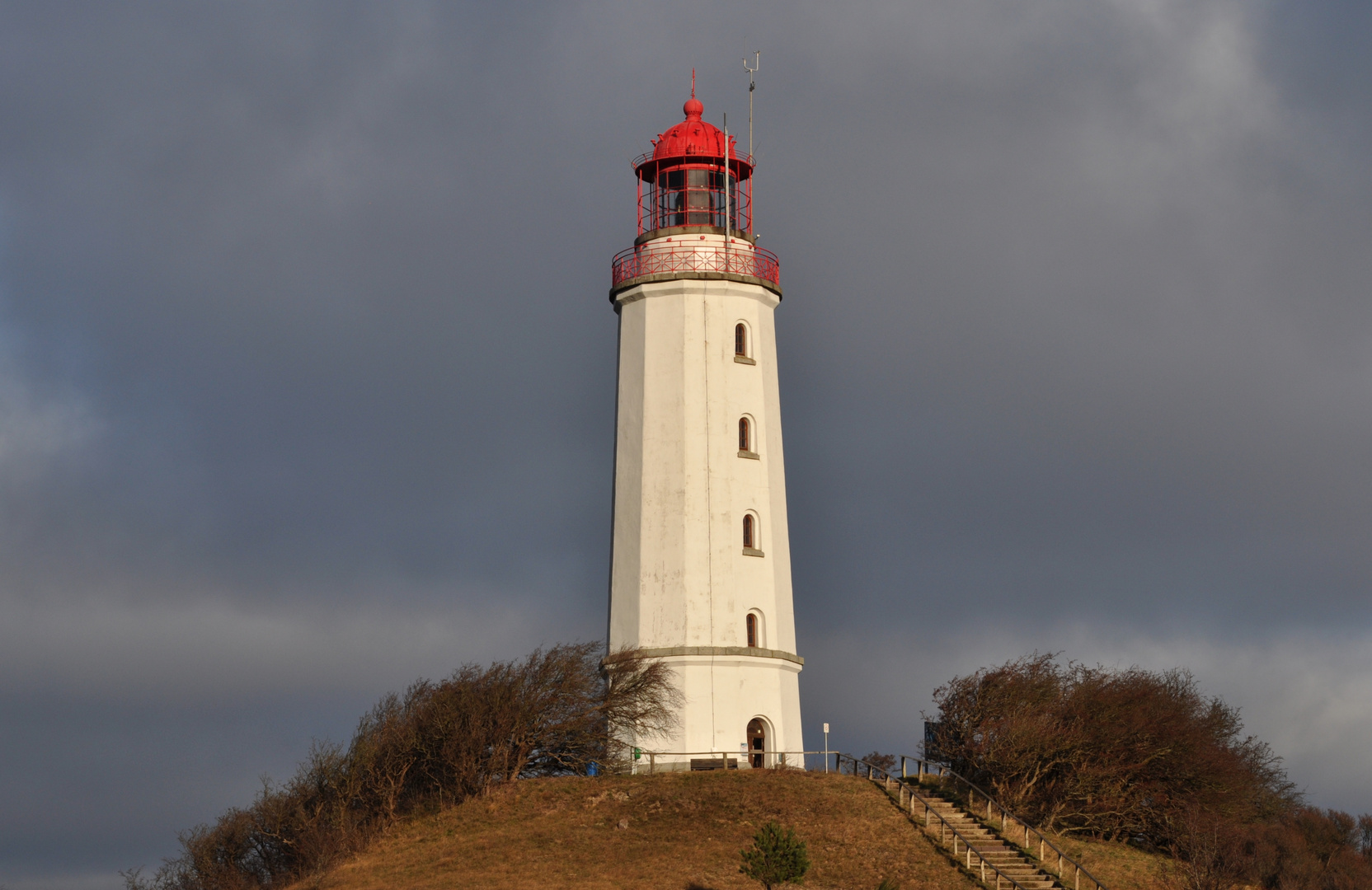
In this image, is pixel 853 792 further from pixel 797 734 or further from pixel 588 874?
pixel 588 874

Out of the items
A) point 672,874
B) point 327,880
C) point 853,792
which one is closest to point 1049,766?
point 853,792

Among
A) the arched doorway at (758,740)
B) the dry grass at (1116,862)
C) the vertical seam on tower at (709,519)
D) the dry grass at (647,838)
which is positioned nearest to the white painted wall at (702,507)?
the vertical seam on tower at (709,519)

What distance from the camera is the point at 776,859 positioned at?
29.2 m

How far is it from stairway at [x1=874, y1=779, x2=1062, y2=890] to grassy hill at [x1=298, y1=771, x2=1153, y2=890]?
1.30ft

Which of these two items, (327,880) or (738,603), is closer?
(327,880)

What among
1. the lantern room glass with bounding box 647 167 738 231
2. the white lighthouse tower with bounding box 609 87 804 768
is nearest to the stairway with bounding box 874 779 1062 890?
the white lighthouse tower with bounding box 609 87 804 768

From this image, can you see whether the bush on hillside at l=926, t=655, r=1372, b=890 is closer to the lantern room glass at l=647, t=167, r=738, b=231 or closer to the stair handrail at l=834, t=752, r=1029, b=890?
the stair handrail at l=834, t=752, r=1029, b=890

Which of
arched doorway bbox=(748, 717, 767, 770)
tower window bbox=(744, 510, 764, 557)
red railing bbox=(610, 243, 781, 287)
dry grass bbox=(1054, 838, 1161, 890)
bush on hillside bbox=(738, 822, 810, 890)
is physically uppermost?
red railing bbox=(610, 243, 781, 287)

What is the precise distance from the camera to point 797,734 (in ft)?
136

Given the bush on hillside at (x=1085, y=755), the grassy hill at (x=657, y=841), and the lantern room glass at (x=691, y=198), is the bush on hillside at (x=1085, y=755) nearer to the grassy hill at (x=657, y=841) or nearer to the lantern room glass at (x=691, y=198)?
the grassy hill at (x=657, y=841)

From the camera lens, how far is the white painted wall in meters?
40.1

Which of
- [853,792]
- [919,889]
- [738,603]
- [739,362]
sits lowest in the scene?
[919,889]

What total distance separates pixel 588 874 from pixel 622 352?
1590 centimetres

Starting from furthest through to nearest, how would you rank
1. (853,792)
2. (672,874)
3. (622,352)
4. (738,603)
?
1. (622,352)
2. (738,603)
3. (853,792)
4. (672,874)
